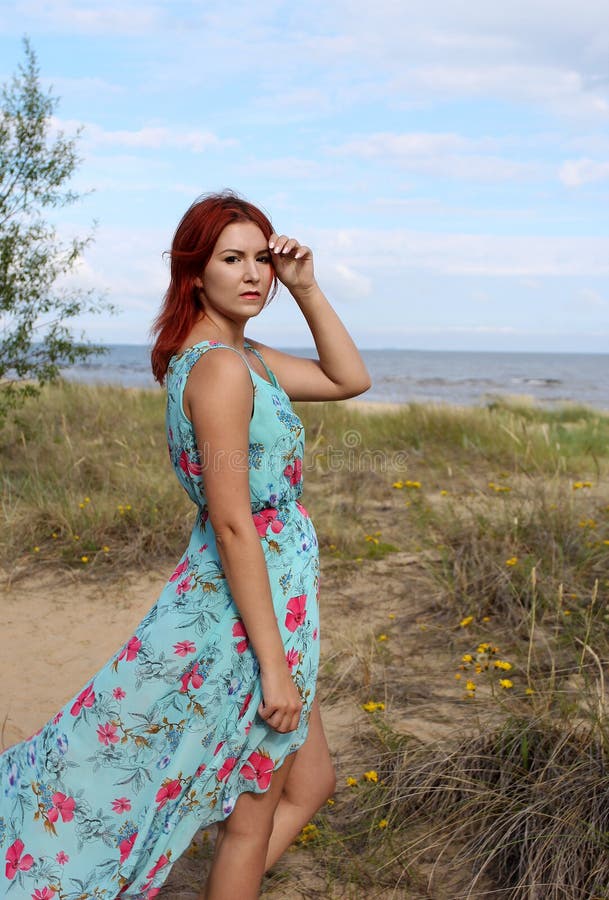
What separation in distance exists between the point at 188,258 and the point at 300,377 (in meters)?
0.53

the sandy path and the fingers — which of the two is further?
the sandy path

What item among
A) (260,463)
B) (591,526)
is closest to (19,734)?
(260,463)

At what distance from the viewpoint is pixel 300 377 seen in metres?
2.45

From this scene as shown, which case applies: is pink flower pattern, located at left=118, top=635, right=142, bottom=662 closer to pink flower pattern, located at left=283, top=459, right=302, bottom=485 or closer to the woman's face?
pink flower pattern, located at left=283, top=459, right=302, bottom=485

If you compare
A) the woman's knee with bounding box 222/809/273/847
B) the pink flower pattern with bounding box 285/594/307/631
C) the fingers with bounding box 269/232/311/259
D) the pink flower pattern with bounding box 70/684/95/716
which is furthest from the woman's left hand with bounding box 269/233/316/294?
the woman's knee with bounding box 222/809/273/847

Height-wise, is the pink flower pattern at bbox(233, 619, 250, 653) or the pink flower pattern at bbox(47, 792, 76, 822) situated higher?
the pink flower pattern at bbox(233, 619, 250, 653)

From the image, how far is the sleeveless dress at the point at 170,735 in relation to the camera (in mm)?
1954

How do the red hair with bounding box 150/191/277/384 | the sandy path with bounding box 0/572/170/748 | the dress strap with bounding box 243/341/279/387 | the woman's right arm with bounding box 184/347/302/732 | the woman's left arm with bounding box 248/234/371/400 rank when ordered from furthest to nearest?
the sandy path with bounding box 0/572/170/748 < the woman's left arm with bounding box 248/234/371/400 < the dress strap with bounding box 243/341/279/387 < the red hair with bounding box 150/191/277/384 < the woman's right arm with bounding box 184/347/302/732

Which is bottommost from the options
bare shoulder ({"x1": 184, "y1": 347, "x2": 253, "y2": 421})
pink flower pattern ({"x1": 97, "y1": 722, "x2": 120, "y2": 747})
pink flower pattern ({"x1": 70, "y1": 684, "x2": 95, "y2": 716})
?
pink flower pattern ({"x1": 97, "y1": 722, "x2": 120, "y2": 747})

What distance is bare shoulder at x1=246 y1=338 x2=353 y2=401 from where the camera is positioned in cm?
243

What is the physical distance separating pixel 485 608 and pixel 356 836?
1839 millimetres

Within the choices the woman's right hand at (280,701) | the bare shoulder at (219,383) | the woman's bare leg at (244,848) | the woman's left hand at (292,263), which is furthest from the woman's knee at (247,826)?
the woman's left hand at (292,263)

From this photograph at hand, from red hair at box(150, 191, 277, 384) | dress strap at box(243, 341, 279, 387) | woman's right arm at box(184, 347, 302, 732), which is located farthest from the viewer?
dress strap at box(243, 341, 279, 387)

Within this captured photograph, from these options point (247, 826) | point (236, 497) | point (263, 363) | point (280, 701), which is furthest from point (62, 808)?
point (263, 363)
